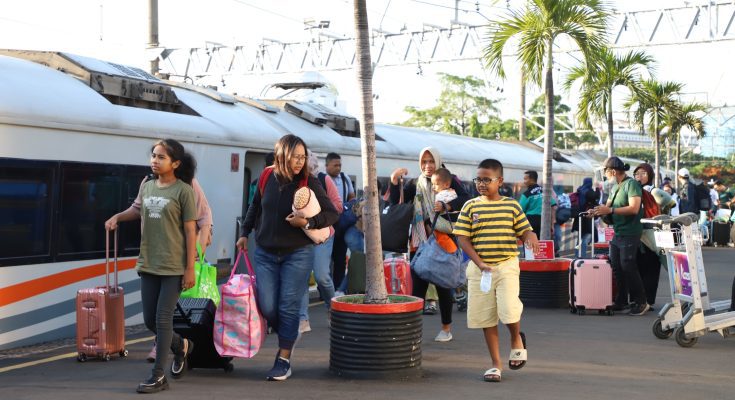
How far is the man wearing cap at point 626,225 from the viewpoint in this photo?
1094cm

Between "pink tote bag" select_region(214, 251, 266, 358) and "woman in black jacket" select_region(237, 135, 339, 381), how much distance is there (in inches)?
3.8

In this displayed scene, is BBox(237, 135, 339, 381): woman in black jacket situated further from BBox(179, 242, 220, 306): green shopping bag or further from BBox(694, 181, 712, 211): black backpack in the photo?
BBox(694, 181, 712, 211): black backpack

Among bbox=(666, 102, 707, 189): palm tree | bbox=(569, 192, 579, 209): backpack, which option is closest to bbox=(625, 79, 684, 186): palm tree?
bbox=(666, 102, 707, 189): palm tree

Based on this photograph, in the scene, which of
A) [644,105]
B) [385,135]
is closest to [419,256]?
[385,135]

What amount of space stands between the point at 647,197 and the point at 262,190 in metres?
5.71

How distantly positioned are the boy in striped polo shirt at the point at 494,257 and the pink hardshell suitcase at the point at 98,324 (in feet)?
9.43

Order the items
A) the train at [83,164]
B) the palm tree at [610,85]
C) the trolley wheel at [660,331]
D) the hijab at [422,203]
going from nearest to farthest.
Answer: the train at [83,164] < the trolley wheel at [660,331] < the hijab at [422,203] < the palm tree at [610,85]

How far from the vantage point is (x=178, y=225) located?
6.96 meters

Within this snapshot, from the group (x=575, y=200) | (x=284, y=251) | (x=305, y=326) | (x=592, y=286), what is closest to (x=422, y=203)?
(x=305, y=326)

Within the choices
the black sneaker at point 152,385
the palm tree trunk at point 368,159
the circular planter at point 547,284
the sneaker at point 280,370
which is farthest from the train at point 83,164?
the circular planter at point 547,284

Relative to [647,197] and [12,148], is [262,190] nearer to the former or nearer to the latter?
[12,148]

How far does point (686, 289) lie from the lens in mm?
9227

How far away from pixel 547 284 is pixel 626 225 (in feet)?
5.09

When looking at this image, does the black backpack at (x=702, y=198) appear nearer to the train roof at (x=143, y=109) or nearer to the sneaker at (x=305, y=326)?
the train roof at (x=143, y=109)
